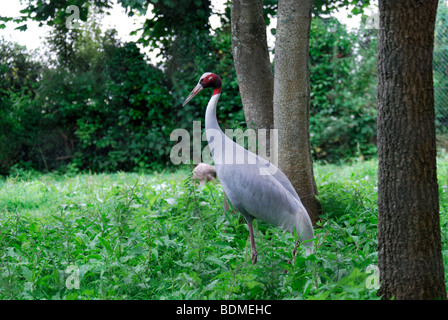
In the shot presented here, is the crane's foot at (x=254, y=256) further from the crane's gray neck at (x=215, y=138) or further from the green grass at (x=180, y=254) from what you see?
the crane's gray neck at (x=215, y=138)

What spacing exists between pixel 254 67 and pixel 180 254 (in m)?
1.96

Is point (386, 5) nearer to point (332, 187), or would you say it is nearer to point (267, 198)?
point (267, 198)

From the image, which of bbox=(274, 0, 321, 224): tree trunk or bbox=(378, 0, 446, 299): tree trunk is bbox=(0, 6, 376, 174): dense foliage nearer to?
bbox=(274, 0, 321, 224): tree trunk

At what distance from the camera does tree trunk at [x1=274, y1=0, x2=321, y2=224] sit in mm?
3988

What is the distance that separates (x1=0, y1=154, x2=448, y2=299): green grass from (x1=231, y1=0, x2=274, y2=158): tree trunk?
997 mm

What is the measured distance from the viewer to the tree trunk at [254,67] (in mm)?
4383

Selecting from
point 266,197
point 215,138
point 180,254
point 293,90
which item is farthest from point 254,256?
point 293,90

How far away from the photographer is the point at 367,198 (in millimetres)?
4715

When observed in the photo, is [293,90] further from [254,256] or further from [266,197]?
[254,256]

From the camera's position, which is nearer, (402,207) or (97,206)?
(402,207)

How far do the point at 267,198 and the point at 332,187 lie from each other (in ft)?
5.69

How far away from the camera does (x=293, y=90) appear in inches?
159

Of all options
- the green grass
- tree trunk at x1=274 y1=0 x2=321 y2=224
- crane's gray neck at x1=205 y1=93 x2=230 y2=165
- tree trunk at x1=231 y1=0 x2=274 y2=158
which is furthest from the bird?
tree trunk at x1=231 y1=0 x2=274 y2=158

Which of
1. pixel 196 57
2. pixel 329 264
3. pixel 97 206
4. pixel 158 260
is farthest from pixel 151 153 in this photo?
pixel 329 264
